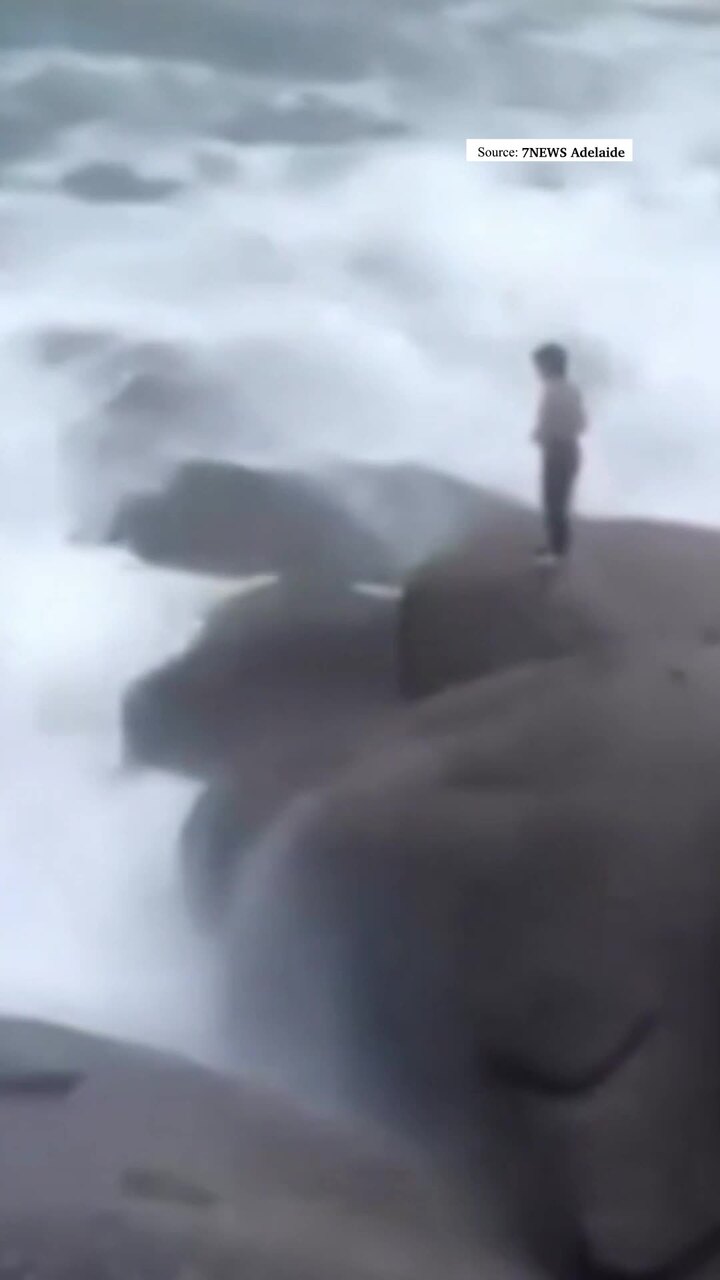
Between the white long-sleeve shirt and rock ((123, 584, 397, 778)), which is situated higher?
the white long-sleeve shirt

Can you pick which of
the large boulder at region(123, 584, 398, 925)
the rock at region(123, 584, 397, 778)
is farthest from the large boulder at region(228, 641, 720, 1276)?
the rock at region(123, 584, 397, 778)

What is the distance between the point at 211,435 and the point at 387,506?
5.41 feet

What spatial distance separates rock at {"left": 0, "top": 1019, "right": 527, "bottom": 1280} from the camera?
3.84 metres

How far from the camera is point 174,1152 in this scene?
4352mm

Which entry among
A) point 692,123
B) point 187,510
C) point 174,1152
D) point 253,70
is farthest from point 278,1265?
point 253,70

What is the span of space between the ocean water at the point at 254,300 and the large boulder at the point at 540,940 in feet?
1.69

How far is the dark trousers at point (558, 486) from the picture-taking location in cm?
623

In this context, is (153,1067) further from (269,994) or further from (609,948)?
(609,948)

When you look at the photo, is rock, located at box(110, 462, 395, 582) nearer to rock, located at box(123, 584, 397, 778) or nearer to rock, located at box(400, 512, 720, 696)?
rock, located at box(123, 584, 397, 778)

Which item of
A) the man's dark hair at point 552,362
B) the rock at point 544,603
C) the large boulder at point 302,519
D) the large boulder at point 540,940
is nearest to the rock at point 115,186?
the large boulder at point 302,519

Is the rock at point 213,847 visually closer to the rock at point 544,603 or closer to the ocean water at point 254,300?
the ocean water at point 254,300

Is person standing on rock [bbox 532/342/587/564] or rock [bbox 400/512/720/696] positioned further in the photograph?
person standing on rock [bbox 532/342/587/564]

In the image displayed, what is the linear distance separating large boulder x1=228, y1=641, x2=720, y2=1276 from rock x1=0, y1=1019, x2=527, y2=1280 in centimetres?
26

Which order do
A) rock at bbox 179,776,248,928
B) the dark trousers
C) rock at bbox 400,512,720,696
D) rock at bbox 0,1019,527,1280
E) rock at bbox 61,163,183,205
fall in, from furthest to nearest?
1. rock at bbox 61,163,183,205
2. the dark trousers
3. rock at bbox 400,512,720,696
4. rock at bbox 179,776,248,928
5. rock at bbox 0,1019,527,1280
